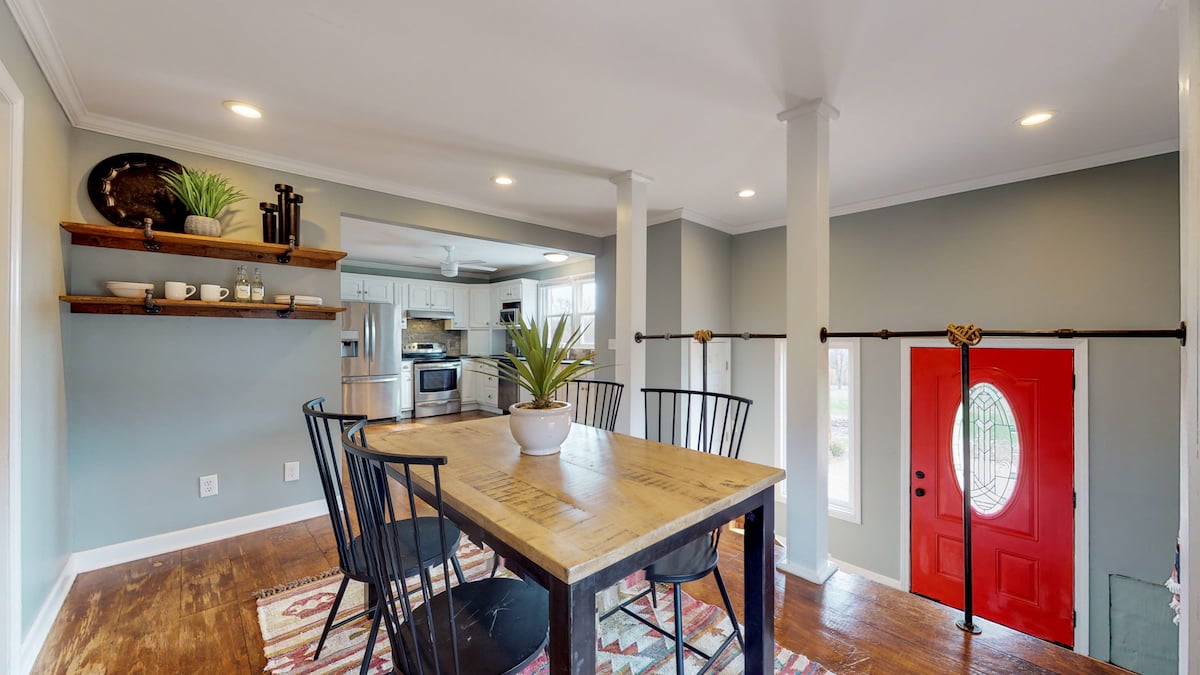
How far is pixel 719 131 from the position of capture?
2.56m

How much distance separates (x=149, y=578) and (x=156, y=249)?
5.34 ft

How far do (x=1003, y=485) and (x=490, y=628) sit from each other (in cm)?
382

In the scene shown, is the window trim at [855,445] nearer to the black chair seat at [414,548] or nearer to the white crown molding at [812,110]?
the white crown molding at [812,110]

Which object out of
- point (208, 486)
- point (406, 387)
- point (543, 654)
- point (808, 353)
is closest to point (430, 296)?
point (406, 387)

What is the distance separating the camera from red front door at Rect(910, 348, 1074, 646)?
10.0 ft

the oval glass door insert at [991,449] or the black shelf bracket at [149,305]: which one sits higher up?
the black shelf bracket at [149,305]

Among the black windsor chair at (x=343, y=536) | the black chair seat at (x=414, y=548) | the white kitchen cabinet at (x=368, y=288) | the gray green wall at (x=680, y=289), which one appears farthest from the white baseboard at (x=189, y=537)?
the white kitchen cabinet at (x=368, y=288)

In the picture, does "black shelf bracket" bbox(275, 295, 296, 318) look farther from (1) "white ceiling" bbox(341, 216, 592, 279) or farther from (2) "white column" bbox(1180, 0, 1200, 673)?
(2) "white column" bbox(1180, 0, 1200, 673)

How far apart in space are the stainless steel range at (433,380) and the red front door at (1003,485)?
584cm

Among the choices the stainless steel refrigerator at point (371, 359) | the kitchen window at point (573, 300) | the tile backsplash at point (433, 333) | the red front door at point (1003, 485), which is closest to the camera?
the red front door at point (1003, 485)

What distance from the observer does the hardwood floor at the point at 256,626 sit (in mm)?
1581

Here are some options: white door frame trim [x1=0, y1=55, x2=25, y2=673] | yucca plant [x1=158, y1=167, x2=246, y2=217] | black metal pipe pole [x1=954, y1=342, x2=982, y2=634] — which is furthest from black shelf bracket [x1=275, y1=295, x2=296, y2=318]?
black metal pipe pole [x1=954, y1=342, x2=982, y2=634]

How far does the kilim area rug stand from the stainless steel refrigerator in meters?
3.96

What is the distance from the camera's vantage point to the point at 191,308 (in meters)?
2.48
